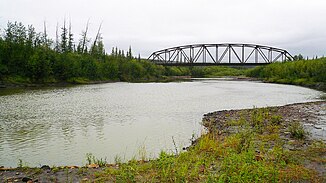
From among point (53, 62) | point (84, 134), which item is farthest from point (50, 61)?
point (84, 134)

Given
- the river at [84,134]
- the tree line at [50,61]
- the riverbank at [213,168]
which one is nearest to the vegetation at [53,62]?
the tree line at [50,61]

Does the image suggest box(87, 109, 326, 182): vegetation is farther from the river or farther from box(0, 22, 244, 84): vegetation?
box(0, 22, 244, 84): vegetation

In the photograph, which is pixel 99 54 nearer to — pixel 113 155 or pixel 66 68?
pixel 66 68

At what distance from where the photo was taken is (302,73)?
3410 inches

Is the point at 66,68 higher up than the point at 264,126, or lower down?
higher up

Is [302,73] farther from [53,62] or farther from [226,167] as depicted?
[226,167]

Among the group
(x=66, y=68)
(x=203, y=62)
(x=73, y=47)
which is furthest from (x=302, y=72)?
(x=73, y=47)

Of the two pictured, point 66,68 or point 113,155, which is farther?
point 66,68

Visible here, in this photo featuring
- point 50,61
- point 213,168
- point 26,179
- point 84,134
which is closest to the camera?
point 26,179

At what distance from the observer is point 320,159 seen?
32.1 ft

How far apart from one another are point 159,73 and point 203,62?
19924 millimetres

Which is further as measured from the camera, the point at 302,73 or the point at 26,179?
the point at 302,73

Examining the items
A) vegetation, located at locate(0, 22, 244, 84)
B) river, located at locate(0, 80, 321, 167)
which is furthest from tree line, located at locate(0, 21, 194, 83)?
river, located at locate(0, 80, 321, 167)

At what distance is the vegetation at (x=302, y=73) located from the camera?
73062 millimetres
